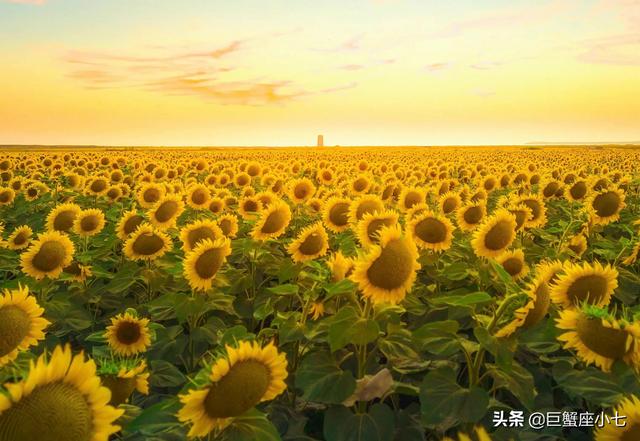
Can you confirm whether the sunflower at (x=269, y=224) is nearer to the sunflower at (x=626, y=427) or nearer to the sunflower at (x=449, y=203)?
the sunflower at (x=449, y=203)

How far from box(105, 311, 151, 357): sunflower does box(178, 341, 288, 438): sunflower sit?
1.88m

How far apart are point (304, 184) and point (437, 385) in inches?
228

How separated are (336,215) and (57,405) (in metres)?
4.85

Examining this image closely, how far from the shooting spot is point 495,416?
3035 millimetres

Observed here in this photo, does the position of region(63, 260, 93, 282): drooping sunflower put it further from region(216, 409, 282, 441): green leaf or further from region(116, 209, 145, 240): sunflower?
region(216, 409, 282, 441): green leaf

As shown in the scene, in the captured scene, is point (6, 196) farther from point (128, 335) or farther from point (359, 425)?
point (359, 425)

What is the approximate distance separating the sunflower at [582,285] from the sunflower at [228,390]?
2025 millimetres

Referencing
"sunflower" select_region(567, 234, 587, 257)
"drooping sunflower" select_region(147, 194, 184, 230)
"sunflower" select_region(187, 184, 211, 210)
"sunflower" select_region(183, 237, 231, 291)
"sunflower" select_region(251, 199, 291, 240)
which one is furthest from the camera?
"sunflower" select_region(187, 184, 211, 210)

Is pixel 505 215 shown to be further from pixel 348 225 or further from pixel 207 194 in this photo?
pixel 207 194

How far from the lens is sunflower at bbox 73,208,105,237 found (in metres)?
6.34

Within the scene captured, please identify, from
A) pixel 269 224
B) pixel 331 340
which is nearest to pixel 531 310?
pixel 331 340

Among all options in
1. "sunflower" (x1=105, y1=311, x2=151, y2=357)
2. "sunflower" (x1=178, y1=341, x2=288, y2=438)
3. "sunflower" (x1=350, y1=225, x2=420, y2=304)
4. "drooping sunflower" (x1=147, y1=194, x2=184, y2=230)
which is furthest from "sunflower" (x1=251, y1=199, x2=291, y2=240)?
"sunflower" (x1=178, y1=341, x2=288, y2=438)

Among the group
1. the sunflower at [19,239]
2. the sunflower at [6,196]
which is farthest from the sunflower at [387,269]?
the sunflower at [6,196]

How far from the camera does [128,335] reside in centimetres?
381
